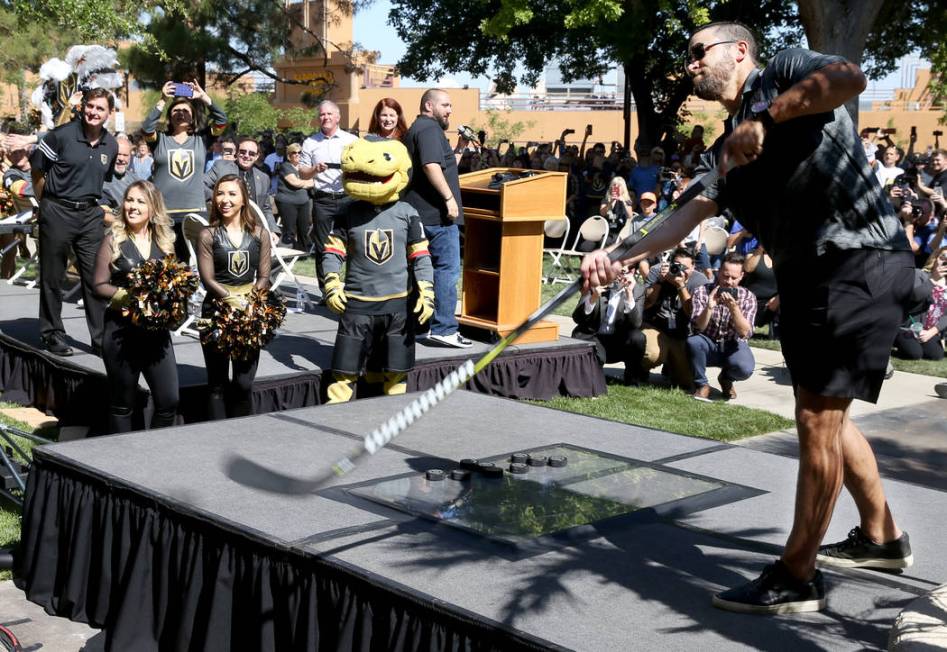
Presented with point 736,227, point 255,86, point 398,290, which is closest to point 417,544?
point 398,290

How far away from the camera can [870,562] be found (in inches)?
153

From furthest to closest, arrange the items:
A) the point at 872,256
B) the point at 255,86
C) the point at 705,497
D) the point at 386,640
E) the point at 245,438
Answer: the point at 255,86 → the point at 245,438 → the point at 705,497 → the point at 386,640 → the point at 872,256

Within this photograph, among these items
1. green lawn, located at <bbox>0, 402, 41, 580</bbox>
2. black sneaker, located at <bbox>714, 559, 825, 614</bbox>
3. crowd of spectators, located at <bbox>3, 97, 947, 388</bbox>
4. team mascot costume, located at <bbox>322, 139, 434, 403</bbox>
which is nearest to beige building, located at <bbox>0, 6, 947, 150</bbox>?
crowd of spectators, located at <bbox>3, 97, 947, 388</bbox>

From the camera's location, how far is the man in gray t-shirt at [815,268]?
338 cm

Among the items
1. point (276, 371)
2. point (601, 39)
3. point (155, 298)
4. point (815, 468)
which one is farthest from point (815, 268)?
point (601, 39)

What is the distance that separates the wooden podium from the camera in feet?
29.6

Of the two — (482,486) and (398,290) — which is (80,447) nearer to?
(482,486)

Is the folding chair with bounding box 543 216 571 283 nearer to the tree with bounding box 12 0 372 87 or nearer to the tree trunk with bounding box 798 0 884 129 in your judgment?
the tree trunk with bounding box 798 0 884 129

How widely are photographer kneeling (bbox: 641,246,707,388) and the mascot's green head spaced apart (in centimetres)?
285

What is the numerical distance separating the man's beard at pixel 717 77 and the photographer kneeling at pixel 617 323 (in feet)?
17.5

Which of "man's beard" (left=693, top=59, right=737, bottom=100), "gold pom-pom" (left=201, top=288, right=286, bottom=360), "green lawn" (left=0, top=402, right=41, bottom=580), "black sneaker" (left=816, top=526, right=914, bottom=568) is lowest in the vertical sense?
"green lawn" (left=0, top=402, right=41, bottom=580)

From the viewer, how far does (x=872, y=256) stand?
341 centimetres

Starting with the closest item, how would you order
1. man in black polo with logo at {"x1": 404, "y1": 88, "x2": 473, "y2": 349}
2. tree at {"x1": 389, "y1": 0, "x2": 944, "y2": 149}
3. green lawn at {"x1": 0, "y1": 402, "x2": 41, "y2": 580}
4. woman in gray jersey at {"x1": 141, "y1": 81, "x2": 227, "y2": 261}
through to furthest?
1. green lawn at {"x1": 0, "y1": 402, "x2": 41, "y2": 580}
2. man in black polo with logo at {"x1": 404, "y1": 88, "x2": 473, "y2": 349}
3. woman in gray jersey at {"x1": 141, "y1": 81, "x2": 227, "y2": 261}
4. tree at {"x1": 389, "y1": 0, "x2": 944, "y2": 149}

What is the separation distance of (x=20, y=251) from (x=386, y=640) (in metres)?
10.4
